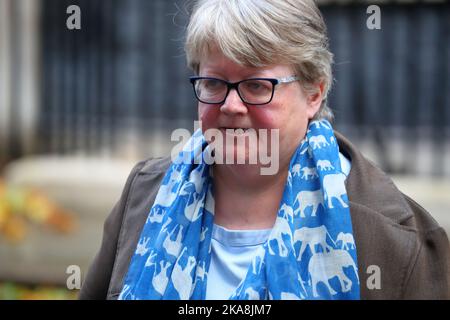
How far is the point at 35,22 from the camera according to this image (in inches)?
246

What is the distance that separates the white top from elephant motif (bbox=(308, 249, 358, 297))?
0.22 meters

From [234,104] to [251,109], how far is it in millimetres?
64

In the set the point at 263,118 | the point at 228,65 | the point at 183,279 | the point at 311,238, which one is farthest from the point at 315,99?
the point at 183,279

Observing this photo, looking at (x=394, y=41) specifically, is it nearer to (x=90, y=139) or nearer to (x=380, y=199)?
(x=90, y=139)

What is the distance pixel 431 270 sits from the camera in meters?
2.44

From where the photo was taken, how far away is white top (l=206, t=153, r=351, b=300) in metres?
2.54

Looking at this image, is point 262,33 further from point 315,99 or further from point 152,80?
point 152,80

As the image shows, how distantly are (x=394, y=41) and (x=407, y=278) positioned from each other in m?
3.55

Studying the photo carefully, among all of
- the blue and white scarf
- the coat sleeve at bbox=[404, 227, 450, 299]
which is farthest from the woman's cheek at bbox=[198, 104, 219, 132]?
the coat sleeve at bbox=[404, 227, 450, 299]

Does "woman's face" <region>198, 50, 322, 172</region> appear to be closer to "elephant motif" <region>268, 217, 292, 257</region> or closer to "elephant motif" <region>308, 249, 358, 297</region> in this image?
"elephant motif" <region>268, 217, 292, 257</region>

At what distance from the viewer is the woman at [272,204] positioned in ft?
7.92

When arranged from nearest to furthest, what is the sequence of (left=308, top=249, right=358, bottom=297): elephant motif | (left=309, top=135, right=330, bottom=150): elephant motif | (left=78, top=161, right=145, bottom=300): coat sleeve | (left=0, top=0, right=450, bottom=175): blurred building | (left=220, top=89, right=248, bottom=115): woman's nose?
(left=308, top=249, right=358, bottom=297): elephant motif, (left=220, top=89, right=248, bottom=115): woman's nose, (left=309, top=135, right=330, bottom=150): elephant motif, (left=78, top=161, right=145, bottom=300): coat sleeve, (left=0, top=0, right=450, bottom=175): blurred building

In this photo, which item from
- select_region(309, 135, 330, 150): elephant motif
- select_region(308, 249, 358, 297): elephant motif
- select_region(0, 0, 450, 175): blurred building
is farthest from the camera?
select_region(0, 0, 450, 175): blurred building
